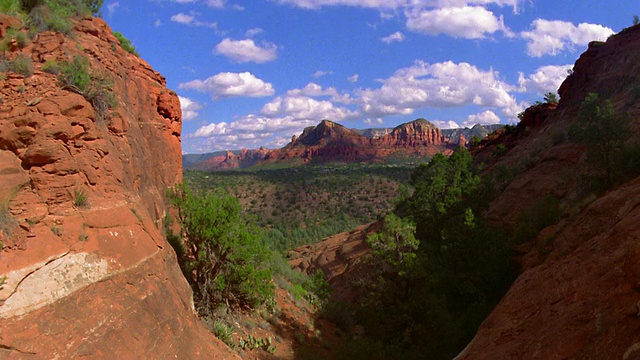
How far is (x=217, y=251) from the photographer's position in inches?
586

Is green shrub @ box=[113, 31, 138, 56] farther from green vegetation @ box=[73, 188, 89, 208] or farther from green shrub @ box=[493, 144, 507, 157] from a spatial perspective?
green shrub @ box=[493, 144, 507, 157]

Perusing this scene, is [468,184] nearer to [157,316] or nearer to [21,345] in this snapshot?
[157,316]

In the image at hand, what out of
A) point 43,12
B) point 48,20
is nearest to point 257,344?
point 48,20

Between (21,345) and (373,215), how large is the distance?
71.3 metres

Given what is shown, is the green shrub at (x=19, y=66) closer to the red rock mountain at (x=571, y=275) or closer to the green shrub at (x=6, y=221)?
the green shrub at (x=6, y=221)

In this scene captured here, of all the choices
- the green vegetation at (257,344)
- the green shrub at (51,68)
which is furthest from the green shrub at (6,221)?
the green vegetation at (257,344)

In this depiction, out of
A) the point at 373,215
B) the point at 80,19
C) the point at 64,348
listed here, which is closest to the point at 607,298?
the point at 64,348

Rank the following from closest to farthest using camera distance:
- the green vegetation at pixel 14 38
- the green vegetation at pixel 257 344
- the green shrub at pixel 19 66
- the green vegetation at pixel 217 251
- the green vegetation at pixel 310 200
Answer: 1. the green shrub at pixel 19 66
2. the green vegetation at pixel 14 38
3. the green vegetation at pixel 257 344
4. the green vegetation at pixel 217 251
5. the green vegetation at pixel 310 200

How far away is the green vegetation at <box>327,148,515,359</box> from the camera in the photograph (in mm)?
16094

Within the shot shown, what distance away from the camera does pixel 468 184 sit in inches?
1047

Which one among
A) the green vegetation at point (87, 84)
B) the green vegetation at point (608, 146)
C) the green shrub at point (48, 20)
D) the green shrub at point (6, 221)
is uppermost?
the green shrub at point (48, 20)

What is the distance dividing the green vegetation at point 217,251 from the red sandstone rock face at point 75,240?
12.3 ft

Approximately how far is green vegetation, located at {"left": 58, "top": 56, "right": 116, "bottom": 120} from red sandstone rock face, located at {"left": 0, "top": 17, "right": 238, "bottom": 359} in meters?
0.25

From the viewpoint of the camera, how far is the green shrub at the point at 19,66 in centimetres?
815
